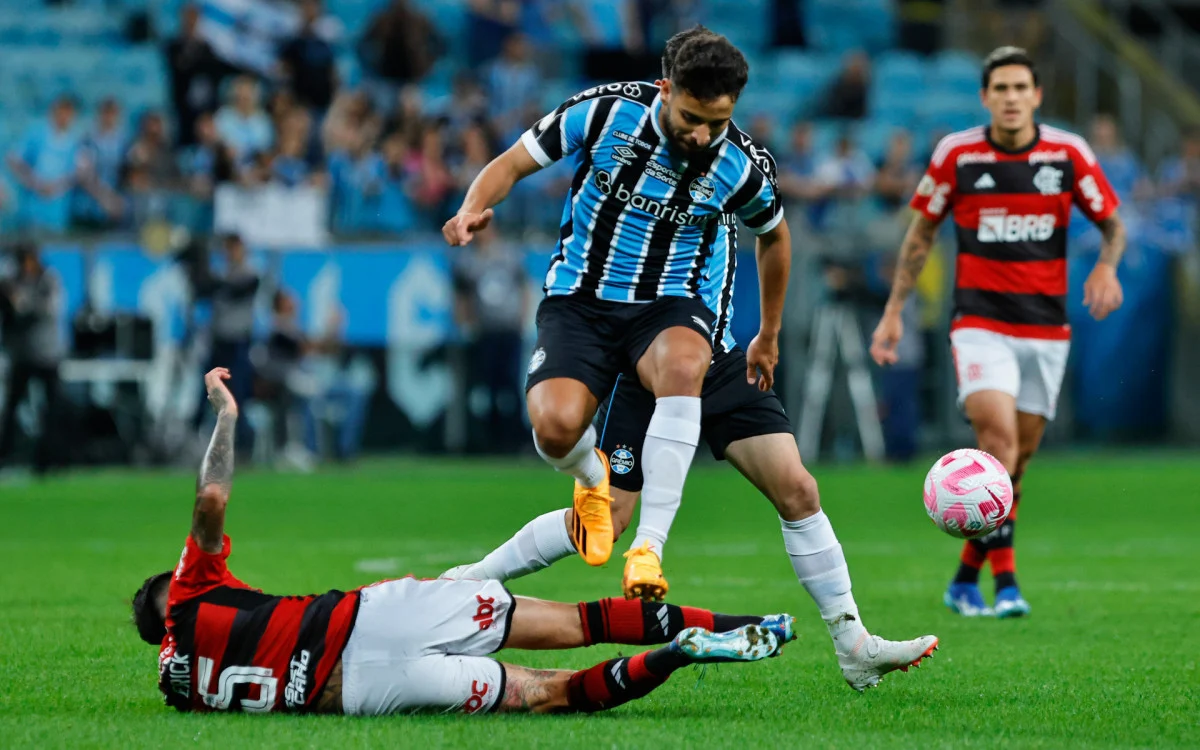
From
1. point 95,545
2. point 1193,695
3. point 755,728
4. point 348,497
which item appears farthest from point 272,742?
point 348,497

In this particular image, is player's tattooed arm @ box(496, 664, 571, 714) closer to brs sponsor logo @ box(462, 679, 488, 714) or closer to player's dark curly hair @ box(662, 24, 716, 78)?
brs sponsor logo @ box(462, 679, 488, 714)

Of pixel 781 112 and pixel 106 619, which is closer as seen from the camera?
pixel 106 619

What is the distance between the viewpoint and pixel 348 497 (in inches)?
614

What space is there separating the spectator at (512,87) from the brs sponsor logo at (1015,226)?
11543 mm

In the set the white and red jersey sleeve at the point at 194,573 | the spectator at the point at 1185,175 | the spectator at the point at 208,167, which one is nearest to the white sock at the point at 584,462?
the white and red jersey sleeve at the point at 194,573

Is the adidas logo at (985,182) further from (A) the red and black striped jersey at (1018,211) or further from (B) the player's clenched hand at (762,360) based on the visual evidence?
(B) the player's clenched hand at (762,360)

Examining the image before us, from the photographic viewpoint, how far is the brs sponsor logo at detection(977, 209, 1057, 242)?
9117 millimetres

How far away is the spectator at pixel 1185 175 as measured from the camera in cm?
2119

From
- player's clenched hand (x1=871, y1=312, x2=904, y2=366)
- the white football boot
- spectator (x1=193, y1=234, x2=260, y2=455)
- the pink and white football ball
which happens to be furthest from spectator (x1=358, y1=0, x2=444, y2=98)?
the white football boot

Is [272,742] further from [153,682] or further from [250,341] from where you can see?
[250,341]

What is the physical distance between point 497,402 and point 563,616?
44.3ft

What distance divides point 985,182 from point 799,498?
10.8 ft

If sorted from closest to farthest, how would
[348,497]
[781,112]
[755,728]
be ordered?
1. [755,728]
2. [348,497]
3. [781,112]

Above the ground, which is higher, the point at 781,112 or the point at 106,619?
the point at 781,112
